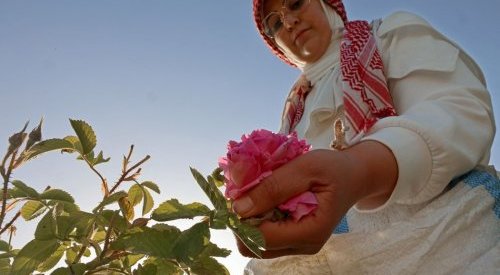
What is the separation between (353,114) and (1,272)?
920mm

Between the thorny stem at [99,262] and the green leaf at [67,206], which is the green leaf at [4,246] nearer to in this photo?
the green leaf at [67,206]

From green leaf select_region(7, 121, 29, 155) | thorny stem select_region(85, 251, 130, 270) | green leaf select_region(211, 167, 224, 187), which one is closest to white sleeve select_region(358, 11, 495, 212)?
green leaf select_region(211, 167, 224, 187)

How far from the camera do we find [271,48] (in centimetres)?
229

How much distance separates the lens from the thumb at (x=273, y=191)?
82 cm

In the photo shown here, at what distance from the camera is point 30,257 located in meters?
0.85

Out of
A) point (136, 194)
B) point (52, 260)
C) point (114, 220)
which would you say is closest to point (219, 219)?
point (114, 220)

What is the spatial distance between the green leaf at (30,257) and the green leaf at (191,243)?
29cm

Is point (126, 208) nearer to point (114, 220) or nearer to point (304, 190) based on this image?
point (114, 220)

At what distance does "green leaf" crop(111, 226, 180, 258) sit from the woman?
13 centimetres

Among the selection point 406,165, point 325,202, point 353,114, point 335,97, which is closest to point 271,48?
point 335,97

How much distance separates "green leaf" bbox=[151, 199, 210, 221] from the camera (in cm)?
75

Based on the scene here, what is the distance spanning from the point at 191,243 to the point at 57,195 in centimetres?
37

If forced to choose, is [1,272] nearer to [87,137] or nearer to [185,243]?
[87,137]

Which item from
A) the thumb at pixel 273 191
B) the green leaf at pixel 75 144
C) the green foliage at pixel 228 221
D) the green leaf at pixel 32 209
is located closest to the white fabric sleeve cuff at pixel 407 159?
the thumb at pixel 273 191
